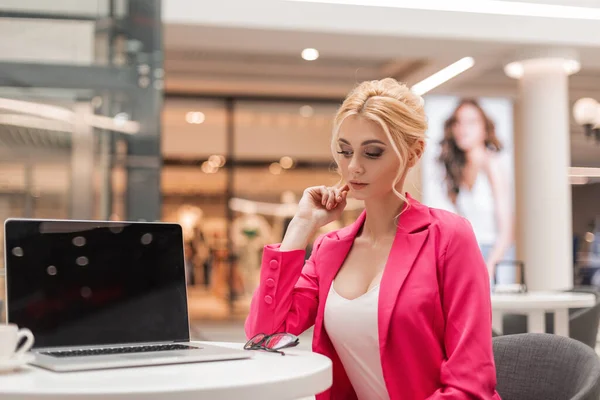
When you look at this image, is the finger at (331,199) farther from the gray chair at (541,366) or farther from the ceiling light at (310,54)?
the ceiling light at (310,54)

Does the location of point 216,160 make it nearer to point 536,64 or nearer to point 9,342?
point 536,64

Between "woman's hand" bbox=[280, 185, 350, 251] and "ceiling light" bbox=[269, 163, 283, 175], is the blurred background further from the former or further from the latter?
"woman's hand" bbox=[280, 185, 350, 251]

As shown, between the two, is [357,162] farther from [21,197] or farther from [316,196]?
[21,197]

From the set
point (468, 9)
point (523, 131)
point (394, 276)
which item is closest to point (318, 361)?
point (394, 276)

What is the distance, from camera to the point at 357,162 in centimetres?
199

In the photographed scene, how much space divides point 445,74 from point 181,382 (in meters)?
9.18

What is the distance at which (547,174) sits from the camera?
8789 millimetres

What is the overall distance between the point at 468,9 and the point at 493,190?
2.72m

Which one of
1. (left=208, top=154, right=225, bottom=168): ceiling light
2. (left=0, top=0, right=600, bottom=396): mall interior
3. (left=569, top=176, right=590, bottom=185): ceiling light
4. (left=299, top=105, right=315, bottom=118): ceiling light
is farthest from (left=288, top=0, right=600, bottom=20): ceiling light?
(left=569, top=176, right=590, bottom=185): ceiling light

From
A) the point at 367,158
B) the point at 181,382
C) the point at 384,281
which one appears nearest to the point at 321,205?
the point at 367,158

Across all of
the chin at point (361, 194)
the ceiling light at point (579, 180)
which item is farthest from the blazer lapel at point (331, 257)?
the ceiling light at point (579, 180)

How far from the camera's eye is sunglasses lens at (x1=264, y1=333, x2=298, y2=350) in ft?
5.83

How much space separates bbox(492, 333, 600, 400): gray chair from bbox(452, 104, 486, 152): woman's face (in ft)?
26.6

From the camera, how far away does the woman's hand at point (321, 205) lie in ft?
7.03
